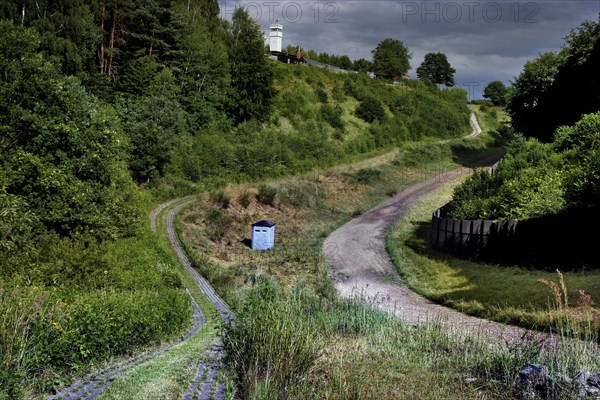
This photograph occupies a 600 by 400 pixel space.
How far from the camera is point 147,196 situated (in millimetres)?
33781

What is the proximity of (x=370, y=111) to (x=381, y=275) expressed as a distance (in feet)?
150

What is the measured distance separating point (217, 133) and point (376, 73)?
203ft

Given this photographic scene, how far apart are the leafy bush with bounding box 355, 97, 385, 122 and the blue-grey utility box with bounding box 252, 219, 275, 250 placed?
136 feet

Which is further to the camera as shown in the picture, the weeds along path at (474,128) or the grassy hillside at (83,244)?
the weeds along path at (474,128)

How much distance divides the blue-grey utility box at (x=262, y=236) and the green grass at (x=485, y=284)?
23.4 feet

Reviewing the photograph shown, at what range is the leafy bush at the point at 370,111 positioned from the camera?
67.9 meters

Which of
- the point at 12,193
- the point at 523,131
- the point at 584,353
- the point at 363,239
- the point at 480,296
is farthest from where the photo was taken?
the point at 523,131

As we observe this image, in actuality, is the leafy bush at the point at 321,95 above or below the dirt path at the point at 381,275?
above

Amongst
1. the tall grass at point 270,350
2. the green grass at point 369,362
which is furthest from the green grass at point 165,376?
the green grass at point 369,362

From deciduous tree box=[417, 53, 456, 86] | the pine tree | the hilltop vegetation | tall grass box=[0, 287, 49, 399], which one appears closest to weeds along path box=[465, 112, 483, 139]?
deciduous tree box=[417, 53, 456, 86]

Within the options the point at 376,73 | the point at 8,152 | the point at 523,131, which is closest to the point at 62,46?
the point at 8,152

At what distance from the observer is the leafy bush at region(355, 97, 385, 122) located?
67.9 m

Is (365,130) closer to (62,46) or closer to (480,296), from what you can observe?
(62,46)

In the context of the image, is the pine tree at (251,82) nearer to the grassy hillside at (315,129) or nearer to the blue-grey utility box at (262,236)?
the grassy hillside at (315,129)
